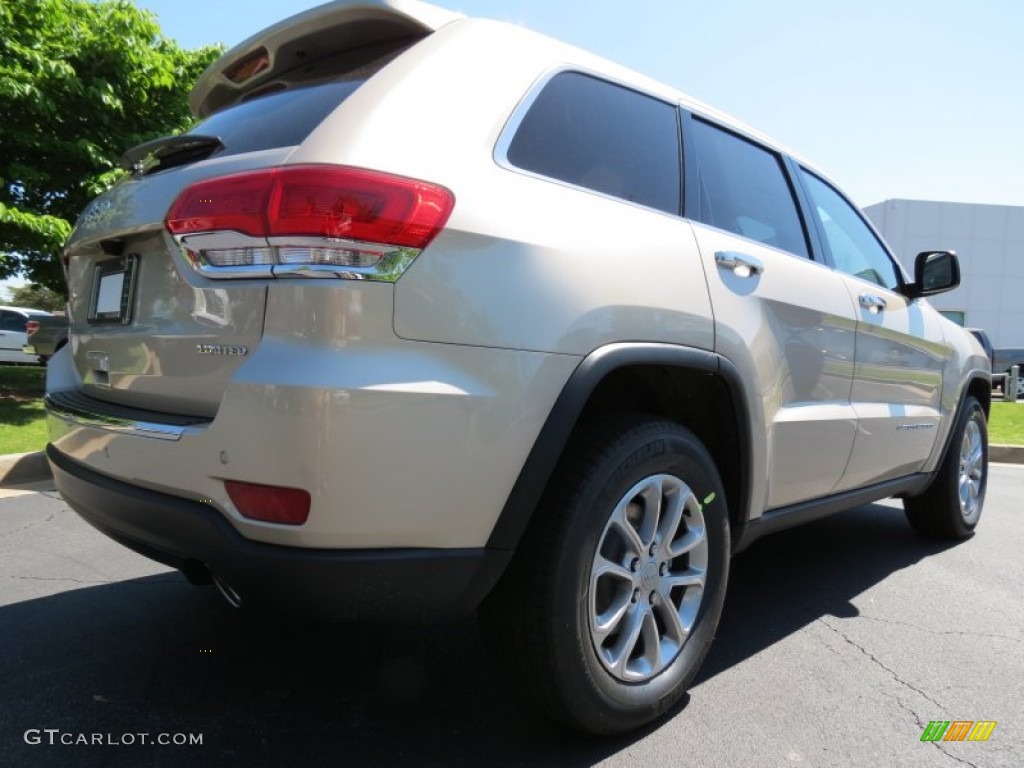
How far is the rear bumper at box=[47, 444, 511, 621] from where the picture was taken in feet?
5.22

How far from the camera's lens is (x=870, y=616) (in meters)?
3.14

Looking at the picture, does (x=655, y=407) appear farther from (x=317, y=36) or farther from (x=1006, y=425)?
(x=1006, y=425)

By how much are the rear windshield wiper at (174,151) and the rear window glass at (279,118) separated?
0.05m

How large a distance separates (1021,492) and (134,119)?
1062 centimetres

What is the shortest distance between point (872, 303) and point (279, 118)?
2.55m

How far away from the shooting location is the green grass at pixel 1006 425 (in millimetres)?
9570

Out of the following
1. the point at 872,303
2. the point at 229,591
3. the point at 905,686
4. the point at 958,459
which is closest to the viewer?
the point at 229,591

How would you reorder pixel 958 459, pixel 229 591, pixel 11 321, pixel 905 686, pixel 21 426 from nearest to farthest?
pixel 229 591 → pixel 905 686 → pixel 958 459 → pixel 21 426 → pixel 11 321

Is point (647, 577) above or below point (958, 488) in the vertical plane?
above

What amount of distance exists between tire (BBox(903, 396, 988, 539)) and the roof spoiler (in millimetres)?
3658

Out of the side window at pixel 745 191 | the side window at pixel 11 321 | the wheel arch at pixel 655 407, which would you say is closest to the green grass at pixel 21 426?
the wheel arch at pixel 655 407

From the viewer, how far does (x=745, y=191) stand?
9.21ft

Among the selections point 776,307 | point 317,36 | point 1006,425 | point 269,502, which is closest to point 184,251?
point 269,502

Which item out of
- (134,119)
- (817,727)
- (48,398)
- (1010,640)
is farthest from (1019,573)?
(134,119)
